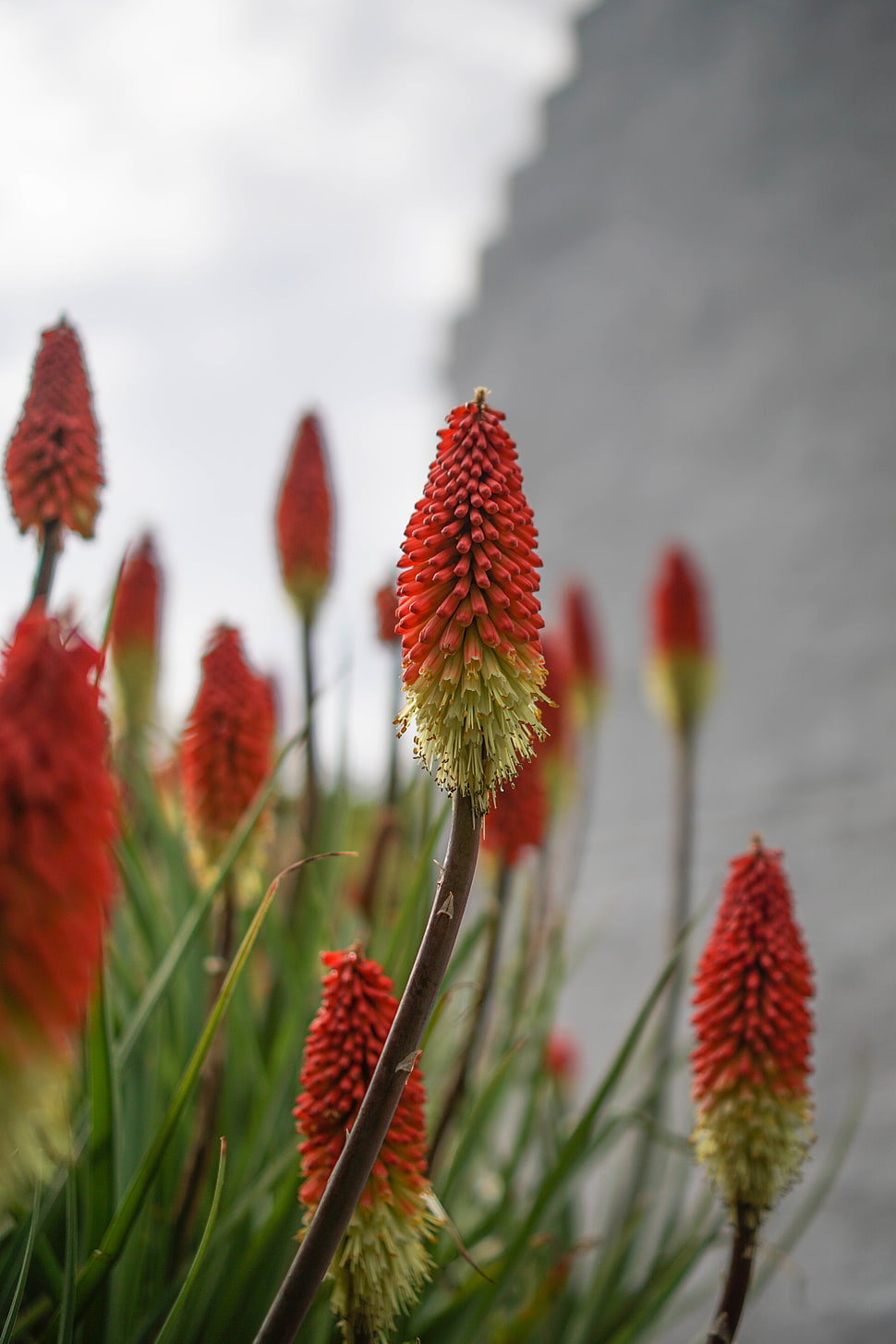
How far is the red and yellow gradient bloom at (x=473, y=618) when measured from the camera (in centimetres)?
69

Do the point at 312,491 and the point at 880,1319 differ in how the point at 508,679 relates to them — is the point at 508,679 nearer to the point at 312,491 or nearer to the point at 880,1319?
the point at 312,491

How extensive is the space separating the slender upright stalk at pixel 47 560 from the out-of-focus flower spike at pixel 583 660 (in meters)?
1.50

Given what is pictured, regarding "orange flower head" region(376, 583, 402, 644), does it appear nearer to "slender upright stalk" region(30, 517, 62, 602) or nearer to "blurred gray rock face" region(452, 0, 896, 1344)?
"slender upright stalk" region(30, 517, 62, 602)

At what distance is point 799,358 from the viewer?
3164 mm

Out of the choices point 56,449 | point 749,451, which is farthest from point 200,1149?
point 749,451

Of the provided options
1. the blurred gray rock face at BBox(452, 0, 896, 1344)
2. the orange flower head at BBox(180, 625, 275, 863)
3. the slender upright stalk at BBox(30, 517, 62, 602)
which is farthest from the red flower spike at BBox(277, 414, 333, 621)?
the blurred gray rock face at BBox(452, 0, 896, 1344)

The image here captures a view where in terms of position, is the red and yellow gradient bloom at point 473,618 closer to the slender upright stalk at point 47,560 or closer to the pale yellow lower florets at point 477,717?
the pale yellow lower florets at point 477,717

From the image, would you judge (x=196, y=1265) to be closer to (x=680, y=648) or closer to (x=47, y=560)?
(x=47, y=560)

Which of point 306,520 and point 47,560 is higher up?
point 306,520

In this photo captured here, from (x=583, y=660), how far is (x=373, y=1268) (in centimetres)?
172

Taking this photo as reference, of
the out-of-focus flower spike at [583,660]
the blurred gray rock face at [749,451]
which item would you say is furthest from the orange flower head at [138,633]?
the blurred gray rock face at [749,451]

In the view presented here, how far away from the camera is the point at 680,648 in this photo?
2.22 metres

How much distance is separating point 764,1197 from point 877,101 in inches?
127

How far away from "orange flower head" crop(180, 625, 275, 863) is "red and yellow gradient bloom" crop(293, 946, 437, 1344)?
1.59 ft
